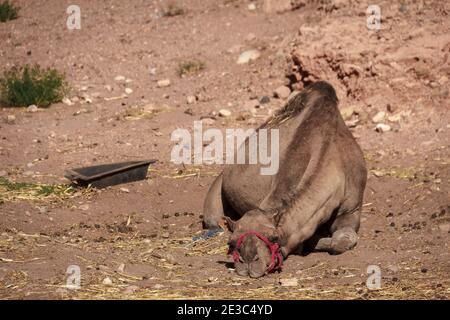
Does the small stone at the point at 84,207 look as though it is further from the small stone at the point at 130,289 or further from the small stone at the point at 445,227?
the small stone at the point at 445,227

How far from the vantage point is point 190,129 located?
1413cm

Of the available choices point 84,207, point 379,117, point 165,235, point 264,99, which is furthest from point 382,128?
point 84,207

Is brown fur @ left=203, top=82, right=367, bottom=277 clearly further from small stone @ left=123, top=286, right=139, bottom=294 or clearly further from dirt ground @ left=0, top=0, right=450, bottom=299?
small stone @ left=123, top=286, right=139, bottom=294

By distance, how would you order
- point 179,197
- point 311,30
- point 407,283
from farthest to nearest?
1. point 311,30
2. point 179,197
3. point 407,283

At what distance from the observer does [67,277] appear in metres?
8.13

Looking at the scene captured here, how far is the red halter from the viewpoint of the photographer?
8.14 meters

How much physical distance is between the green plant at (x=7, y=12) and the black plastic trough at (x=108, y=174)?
8.98 metres

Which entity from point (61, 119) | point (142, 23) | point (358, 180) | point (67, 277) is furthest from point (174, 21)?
point (67, 277)

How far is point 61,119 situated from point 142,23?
183 inches

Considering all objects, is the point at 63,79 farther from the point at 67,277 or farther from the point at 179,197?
the point at 67,277

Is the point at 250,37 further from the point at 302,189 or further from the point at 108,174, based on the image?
the point at 302,189

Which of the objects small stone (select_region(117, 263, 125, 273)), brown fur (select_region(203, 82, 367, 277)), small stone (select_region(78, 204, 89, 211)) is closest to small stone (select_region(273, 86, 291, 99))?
brown fur (select_region(203, 82, 367, 277))
